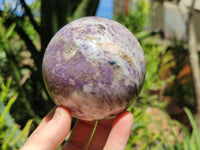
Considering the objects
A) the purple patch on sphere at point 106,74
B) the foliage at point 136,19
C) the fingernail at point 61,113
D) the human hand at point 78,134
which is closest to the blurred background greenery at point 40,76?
the foliage at point 136,19

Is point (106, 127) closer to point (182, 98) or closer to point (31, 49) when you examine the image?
point (31, 49)

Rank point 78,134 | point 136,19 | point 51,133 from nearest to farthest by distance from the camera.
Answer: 1. point 51,133
2. point 78,134
3. point 136,19

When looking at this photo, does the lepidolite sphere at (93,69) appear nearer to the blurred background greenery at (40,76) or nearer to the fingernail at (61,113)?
the fingernail at (61,113)

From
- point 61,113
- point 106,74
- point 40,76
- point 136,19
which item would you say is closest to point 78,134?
point 61,113

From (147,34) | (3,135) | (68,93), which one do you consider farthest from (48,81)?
(147,34)

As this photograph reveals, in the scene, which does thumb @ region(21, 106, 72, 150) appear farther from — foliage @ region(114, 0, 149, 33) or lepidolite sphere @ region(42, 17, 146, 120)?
foliage @ region(114, 0, 149, 33)

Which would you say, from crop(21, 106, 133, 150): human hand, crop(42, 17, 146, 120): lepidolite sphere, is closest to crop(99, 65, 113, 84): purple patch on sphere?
crop(42, 17, 146, 120): lepidolite sphere

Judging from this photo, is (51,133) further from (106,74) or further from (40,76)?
(40,76)
